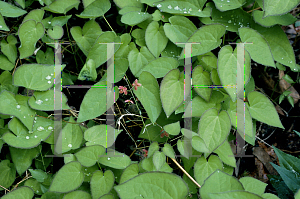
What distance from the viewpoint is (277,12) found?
979 mm

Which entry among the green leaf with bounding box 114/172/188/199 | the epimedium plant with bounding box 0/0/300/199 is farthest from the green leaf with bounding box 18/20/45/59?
the green leaf with bounding box 114/172/188/199

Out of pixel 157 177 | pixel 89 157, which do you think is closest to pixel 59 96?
pixel 89 157

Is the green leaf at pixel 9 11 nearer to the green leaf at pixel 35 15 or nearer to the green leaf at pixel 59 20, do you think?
the green leaf at pixel 35 15

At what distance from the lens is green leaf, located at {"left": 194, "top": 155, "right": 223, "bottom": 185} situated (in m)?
1.09

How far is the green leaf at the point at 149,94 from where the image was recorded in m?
1.10

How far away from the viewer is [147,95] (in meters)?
1.13

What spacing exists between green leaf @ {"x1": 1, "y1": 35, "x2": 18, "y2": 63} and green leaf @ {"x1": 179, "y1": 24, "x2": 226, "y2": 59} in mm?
1024

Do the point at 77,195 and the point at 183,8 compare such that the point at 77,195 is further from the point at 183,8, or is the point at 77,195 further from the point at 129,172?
the point at 183,8

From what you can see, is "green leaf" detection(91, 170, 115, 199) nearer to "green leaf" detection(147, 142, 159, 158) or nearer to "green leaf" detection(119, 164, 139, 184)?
"green leaf" detection(119, 164, 139, 184)

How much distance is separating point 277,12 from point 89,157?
110cm

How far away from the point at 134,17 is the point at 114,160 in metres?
0.76

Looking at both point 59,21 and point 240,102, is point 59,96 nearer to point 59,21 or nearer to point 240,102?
point 59,21

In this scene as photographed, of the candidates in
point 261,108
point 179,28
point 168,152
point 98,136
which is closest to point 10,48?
point 98,136

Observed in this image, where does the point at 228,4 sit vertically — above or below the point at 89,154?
above
